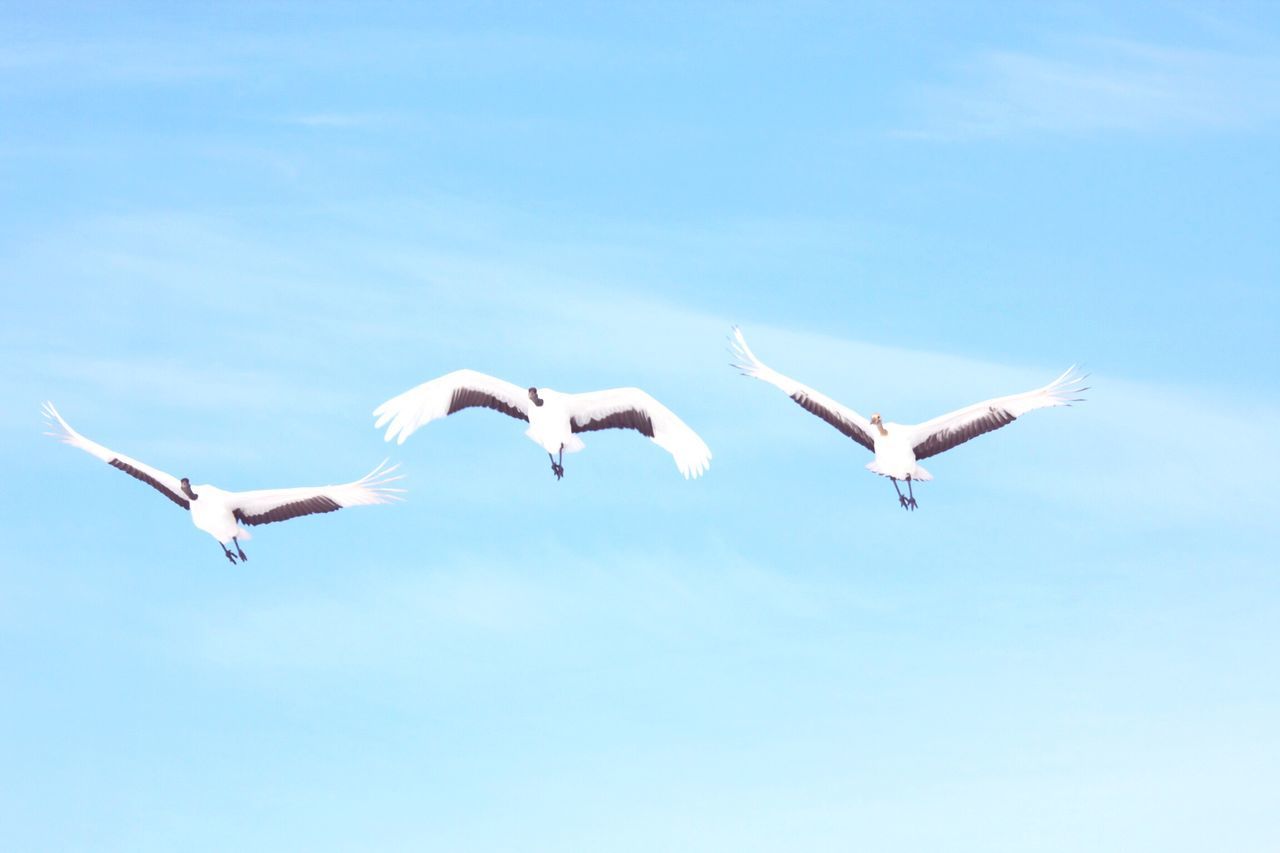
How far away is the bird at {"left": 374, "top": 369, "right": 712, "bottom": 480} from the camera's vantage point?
6119cm

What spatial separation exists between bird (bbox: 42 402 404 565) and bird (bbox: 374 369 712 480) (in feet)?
11.0

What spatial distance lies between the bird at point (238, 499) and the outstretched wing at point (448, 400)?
244 centimetres

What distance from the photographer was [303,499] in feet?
195

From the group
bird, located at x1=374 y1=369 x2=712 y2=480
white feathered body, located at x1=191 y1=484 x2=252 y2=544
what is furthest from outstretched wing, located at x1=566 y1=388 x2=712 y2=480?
white feathered body, located at x1=191 y1=484 x2=252 y2=544

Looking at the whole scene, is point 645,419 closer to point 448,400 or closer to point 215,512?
point 448,400

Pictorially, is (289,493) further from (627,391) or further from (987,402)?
(987,402)

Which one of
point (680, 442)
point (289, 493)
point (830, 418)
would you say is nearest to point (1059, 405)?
point (830, 418)

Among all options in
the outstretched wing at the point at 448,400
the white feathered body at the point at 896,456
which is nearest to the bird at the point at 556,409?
the outstretched wing at the point at 448,400

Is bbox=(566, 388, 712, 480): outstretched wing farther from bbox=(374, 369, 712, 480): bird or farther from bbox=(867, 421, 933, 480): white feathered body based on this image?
bbox=(867, 421, 933, 480): white feathered body

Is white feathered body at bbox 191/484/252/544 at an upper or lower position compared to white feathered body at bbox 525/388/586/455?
lower

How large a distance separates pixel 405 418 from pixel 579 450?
4.93 m

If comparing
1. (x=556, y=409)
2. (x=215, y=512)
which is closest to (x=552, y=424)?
(x=556, y=409)

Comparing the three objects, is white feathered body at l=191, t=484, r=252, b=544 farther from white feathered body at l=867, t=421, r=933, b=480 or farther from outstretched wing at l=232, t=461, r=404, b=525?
white feathered body at l=867, t=421, r=933, b=480

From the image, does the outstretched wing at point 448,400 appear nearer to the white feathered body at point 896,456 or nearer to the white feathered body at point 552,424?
the white feathered body at point 552,424
